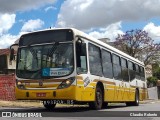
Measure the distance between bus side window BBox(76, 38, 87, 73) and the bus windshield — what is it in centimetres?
26

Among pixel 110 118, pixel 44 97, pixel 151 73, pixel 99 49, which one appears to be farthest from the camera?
pixel 151 73

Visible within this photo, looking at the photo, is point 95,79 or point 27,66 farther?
point 95,79

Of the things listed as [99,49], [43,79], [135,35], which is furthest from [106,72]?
[135,35]

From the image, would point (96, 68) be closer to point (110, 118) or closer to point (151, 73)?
point (110, 118)

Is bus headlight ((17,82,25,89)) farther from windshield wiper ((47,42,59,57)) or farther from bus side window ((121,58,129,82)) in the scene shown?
bus side window ((121,58,129,82))

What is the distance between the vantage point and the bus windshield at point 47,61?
15031 millimetres

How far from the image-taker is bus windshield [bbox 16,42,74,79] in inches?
592

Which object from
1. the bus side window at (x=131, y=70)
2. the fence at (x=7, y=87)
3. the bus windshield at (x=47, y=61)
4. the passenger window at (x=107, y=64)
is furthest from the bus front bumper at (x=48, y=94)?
the fence at (x=7, y=87)

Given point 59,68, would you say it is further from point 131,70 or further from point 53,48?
point 131,70

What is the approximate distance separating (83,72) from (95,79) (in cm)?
131

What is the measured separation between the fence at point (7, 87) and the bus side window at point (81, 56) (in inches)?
458

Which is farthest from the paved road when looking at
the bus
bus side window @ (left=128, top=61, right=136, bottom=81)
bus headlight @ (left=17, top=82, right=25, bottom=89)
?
bus side window @ (left=128, top=61, right=136, bottom=81)

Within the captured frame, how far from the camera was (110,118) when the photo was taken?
13227mm

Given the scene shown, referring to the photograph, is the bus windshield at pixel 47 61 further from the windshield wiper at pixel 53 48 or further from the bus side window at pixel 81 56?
the bus side window at pixel 81 56
